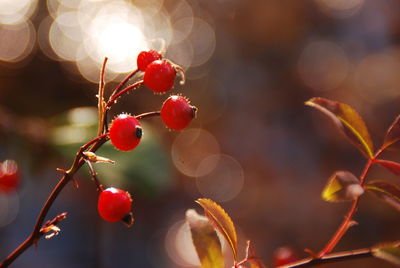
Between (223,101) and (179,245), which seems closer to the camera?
(179,245)

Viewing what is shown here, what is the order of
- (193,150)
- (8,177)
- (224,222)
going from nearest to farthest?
(224,222), (8,177), (193,150)

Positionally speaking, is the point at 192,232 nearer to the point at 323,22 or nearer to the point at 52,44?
the point at 52,44

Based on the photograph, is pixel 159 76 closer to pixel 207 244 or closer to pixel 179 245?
pixel 207 244

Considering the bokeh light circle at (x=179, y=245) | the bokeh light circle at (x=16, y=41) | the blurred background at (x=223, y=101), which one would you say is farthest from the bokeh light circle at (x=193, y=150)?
the bokeh light circle at (x=16, y=41)

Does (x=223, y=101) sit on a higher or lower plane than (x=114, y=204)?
lower

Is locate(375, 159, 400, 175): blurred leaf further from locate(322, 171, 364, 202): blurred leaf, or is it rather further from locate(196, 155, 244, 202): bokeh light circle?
locate(196, 155, 244, 202): bokeh light circle

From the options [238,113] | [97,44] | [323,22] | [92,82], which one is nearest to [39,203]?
[92,82]

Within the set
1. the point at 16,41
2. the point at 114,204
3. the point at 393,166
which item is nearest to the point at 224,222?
the point at 114,204
